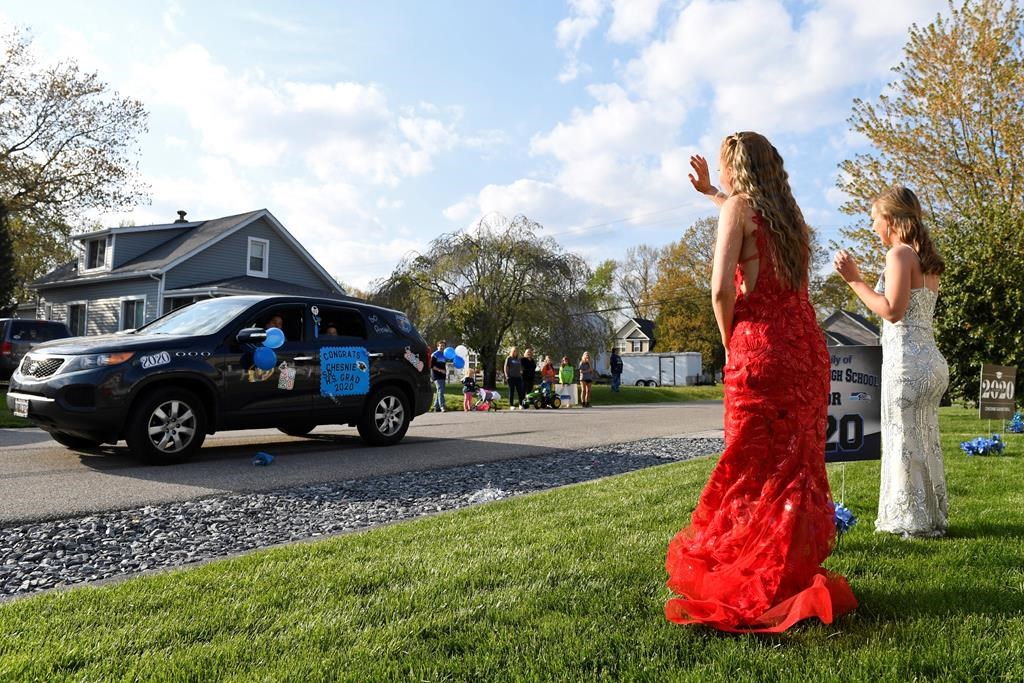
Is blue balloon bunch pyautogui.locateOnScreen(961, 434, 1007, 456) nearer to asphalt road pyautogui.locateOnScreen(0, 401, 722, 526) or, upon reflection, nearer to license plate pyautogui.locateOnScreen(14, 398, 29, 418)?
asphalt road pyautogui.locateOnScreen(0, 401, 722, 526)

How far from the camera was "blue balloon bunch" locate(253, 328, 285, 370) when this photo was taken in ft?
30.3

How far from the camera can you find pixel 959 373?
51.5 feet

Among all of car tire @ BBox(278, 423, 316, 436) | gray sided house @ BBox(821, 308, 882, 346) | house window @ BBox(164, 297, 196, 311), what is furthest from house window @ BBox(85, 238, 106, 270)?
gray sided house @ BBox(821, 308, 882, 346)

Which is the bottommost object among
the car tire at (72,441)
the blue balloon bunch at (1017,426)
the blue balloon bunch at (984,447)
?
the car tire at (72,441)

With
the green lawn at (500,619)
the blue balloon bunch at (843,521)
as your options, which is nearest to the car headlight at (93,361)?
the green lawn at (500,619)

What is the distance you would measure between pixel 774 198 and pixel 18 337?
2298cm

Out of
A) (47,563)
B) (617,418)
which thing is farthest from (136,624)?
(617,418)

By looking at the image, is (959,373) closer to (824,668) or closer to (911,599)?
(911,599)

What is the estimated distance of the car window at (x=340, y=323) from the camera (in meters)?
10.1

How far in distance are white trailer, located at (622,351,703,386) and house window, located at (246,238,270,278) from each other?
33153 millimetres

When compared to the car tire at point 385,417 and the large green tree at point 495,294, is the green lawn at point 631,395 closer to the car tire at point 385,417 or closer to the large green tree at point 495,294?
the large green tree at point 495,294

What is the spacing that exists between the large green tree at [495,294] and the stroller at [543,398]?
10.7 metres

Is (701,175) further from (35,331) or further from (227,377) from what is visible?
(35,331)

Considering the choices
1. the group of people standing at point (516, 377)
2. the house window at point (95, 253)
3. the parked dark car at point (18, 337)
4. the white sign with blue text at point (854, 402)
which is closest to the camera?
the white sign with blue text at point (854, 402)
